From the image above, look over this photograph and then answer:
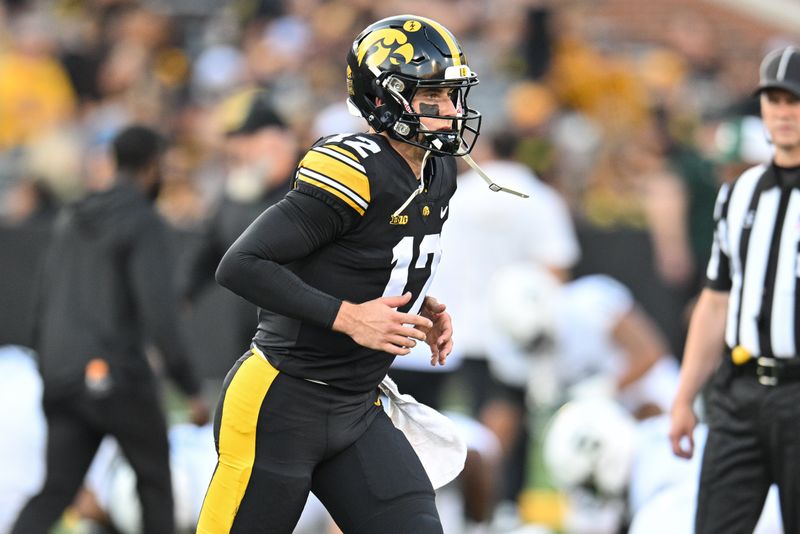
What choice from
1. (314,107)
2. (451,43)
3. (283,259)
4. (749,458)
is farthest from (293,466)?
(314,107)

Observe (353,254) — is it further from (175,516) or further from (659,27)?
(659,27)

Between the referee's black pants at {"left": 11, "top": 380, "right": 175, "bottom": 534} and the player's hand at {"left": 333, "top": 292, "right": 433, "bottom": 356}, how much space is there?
2.23 meters

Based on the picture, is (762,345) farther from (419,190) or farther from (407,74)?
(407,74)

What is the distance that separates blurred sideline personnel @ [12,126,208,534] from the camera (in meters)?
5.96

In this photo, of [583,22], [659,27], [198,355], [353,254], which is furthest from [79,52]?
[353,254]

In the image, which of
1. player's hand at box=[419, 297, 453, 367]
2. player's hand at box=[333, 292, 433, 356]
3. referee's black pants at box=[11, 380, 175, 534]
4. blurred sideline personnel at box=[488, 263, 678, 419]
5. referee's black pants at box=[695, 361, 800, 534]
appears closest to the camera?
player's hand at box=[333, 292, 433, 356]

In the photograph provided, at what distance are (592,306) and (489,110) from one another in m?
5.82

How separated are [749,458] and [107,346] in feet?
8.49

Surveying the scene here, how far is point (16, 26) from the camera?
14375 mm

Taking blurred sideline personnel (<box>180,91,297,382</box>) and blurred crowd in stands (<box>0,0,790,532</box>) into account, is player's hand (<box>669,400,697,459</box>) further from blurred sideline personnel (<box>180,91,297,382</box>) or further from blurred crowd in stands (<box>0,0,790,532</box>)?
blurred crowd in stands (<box>0,0,790,532</box>)

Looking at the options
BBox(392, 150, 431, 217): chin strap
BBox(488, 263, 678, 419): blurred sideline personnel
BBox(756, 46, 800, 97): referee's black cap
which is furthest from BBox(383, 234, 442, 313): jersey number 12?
BBox(488, 263, 678, 419): blurred sideline personnel

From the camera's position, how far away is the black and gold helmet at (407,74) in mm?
4156

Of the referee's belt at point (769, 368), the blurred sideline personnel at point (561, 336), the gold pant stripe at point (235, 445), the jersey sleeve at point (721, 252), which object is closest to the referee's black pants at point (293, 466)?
the gold pant stripe at point (235, 445)

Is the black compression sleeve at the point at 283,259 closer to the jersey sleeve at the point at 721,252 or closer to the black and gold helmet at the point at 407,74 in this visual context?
the black and gold helmet at the point at 407,74
